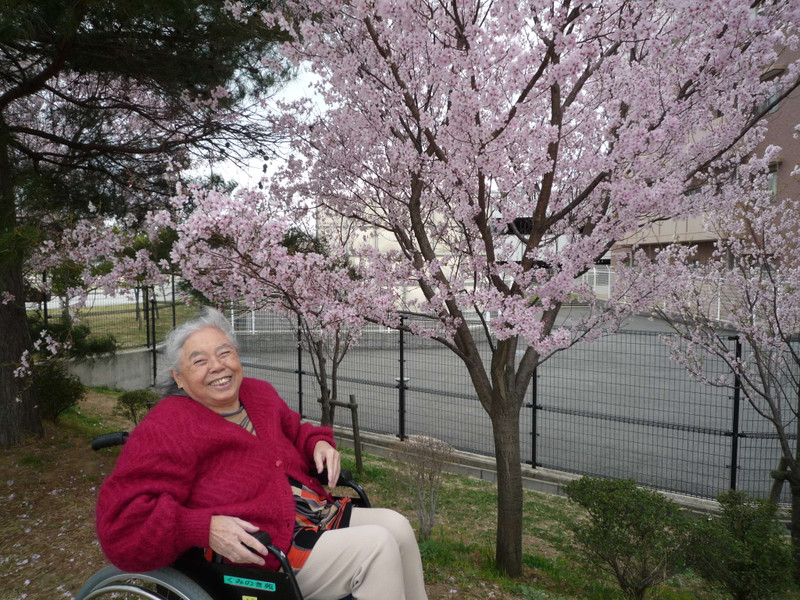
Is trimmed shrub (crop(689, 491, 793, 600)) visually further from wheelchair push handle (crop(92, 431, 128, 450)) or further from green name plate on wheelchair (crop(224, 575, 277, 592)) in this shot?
wheelchair push handle (crop(92, 431, 128, 450))

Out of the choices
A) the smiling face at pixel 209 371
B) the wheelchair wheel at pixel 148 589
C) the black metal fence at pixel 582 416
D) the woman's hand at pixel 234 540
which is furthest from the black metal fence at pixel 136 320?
the woman's hand at pixel 234 540

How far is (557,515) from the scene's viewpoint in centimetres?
450

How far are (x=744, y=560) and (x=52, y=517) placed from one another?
426 centimetres

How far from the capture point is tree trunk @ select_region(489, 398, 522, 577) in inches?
122

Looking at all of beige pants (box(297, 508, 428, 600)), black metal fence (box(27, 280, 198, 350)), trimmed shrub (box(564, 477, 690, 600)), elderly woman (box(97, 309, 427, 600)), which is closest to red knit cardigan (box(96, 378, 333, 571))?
elderly woman (box(97, 309, 427, 600))

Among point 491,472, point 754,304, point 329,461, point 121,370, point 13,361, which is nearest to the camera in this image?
point 329,461

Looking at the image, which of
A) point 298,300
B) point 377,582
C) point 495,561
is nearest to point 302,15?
point 298,300

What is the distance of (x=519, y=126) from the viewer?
2.93m

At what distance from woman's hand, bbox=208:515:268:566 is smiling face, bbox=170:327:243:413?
17.4 inches

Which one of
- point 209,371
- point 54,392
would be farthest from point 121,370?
point 209,371

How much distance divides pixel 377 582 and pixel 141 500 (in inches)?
28.6

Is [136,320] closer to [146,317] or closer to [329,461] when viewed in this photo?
[146,317]

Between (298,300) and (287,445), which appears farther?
(298,300)

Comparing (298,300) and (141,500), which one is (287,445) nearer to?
(141,500)
